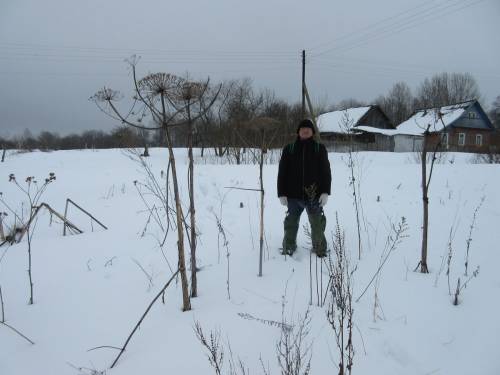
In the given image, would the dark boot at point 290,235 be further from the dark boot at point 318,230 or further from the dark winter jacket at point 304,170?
the dark winter jacket at point 304,170

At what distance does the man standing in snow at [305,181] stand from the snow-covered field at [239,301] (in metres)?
0.35

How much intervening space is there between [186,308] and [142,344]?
418 millimetres

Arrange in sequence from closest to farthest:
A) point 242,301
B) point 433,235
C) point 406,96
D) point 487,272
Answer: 1. point 242,301
2. point 487,272
3. point 433,235
4. point 406,96

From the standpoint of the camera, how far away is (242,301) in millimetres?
2520

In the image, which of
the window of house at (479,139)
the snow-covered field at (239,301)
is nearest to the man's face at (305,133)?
the snow-covered field at (239,301)

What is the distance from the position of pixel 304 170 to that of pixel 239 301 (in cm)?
171

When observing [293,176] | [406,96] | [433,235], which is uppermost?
[406,96]

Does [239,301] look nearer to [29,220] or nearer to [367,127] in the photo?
[29,220]

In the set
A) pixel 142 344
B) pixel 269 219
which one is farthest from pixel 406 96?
pixel 142 344

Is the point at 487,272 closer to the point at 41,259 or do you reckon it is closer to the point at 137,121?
the point at 137,121

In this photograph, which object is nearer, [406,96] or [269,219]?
[269,219]

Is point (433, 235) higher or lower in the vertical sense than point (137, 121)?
lower

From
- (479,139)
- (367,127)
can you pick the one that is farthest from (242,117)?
(479,139)

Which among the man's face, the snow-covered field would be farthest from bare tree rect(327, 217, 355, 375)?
the man's face
